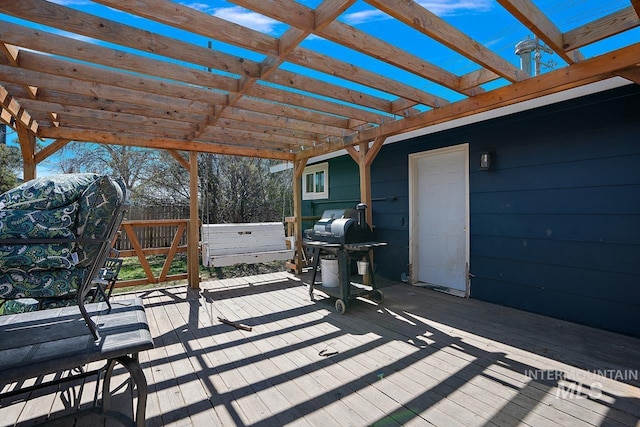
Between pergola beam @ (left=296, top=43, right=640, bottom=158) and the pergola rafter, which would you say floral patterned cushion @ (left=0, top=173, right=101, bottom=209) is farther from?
pergola beam @ (left=296, top=43, right=640, bottom=158)

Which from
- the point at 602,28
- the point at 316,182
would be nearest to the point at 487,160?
the point at 602,28

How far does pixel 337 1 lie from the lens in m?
1.80

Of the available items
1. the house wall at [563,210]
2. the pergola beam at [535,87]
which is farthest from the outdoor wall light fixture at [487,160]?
the pergola beam at [535,87]

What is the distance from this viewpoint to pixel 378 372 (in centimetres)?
235

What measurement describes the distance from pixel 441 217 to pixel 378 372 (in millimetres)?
2995

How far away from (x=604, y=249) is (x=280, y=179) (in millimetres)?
7953

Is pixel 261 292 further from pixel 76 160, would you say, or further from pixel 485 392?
pixel 76 160

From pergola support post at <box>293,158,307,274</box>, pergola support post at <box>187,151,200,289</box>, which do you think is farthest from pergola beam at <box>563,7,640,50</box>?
pergola support post at <box>187,151,200,289</box>

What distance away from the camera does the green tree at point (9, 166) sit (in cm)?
878

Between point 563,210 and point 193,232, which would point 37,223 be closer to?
point 193,232

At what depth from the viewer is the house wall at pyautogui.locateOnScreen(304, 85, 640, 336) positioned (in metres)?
3.00

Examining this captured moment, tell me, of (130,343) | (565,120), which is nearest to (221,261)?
(130,343)

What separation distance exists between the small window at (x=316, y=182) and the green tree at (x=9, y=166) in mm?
8049

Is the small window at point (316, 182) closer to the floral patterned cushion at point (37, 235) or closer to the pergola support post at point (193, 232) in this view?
the pergola support post at point (193, 232)
